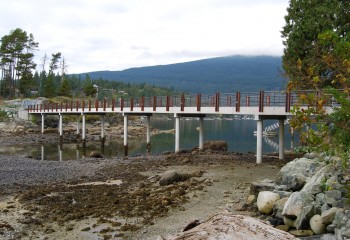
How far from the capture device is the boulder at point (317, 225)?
9023 mm

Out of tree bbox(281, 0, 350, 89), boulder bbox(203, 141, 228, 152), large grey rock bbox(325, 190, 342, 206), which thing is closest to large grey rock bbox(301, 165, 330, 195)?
large grey rock bbox(325, 190, 342, 206)

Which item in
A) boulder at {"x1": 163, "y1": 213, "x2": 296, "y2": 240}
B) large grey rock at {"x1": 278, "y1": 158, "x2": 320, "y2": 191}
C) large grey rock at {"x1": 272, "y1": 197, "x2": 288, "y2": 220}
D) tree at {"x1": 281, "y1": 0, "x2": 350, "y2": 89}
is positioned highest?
tree at {"x1": 281, "y1": 0, "x2": 350, "y2": 89}

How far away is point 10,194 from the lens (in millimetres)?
16547

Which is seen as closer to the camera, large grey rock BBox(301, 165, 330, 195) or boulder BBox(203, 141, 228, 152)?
large grey rock BBox(301, 165, 330, 195)

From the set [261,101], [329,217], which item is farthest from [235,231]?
[261,101]

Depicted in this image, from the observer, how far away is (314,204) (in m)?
9.77

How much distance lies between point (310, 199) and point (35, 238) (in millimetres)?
8332

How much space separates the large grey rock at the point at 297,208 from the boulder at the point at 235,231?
292 inches

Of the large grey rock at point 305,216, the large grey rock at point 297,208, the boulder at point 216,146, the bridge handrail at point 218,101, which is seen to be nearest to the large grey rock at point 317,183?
the large grey rock at point 297,208

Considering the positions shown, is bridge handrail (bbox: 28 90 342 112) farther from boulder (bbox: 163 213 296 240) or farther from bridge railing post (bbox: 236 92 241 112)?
boulder (bbox: 163 213 296 240)

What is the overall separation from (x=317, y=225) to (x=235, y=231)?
733 centimetres

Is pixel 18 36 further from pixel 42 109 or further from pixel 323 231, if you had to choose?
pixel 323 231

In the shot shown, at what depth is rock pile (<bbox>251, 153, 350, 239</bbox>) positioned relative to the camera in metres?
8.85

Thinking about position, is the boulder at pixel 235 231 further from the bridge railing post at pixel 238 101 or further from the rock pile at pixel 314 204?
the bridge railing post at pixel 238 101
